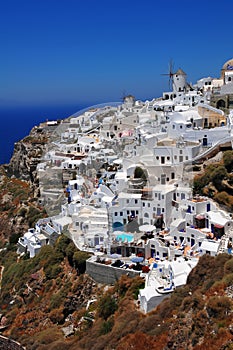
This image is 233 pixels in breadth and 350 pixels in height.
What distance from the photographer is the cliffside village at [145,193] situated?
1981 cm

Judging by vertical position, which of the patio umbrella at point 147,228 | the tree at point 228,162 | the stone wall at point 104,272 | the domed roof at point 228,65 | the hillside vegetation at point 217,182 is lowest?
the stone wall at point 104,272

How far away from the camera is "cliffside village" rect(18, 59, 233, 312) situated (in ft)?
65.0

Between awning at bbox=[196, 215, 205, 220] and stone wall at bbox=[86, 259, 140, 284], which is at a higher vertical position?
awning at bbox=[196, 215, 205, 220]

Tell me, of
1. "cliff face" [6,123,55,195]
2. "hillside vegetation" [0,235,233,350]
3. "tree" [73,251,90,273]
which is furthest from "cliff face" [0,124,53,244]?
"tree" [73,251,90,273]

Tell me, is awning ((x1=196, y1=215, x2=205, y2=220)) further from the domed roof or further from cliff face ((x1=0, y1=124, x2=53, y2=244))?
the domed roof

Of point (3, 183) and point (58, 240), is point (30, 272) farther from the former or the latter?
point (3, 183)

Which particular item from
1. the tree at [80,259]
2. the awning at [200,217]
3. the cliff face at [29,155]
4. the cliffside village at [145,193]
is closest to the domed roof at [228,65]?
the cliffside village at [145,193]

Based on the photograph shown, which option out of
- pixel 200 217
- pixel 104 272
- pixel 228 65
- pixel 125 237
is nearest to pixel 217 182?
pixel 200 217

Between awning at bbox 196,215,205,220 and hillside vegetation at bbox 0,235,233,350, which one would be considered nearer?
hillside vegetation at bbox 0,235,233,350

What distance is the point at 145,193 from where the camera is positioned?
23.4 metres

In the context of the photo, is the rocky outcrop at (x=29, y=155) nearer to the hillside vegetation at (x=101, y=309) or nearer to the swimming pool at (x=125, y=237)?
the hillside vegetation at (x=101, y=309)

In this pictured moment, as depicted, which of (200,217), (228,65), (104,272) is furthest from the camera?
(228,65)

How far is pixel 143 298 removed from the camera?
56.4 feet

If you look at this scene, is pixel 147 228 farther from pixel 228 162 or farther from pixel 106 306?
pixel 228 162
